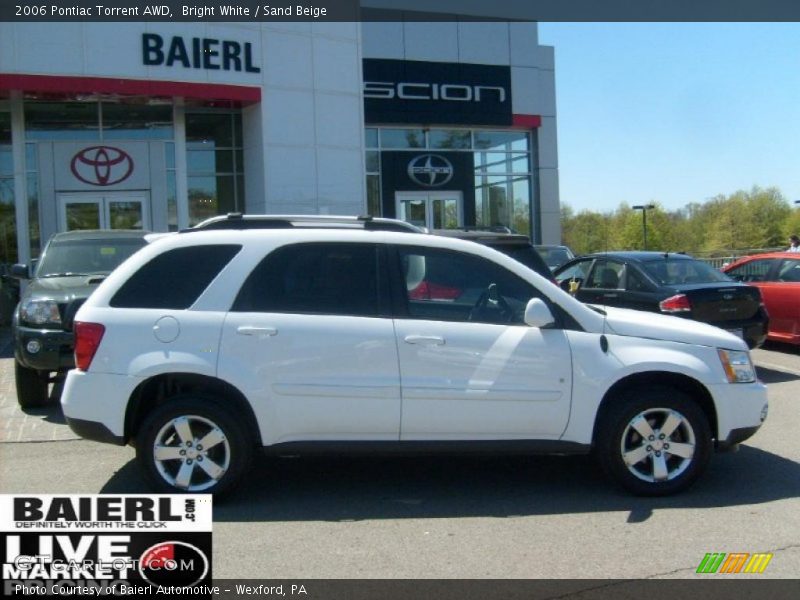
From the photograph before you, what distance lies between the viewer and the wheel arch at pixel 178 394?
558cm

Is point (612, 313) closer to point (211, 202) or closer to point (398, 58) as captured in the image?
point (211, 202)

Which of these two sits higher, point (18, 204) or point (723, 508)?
point (18, 204)

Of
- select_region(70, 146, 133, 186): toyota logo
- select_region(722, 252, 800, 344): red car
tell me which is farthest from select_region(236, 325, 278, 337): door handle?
select_region(70, 146, 133, 186): toyota logo

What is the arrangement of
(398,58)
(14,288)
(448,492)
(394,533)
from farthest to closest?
(398,58) < (14,288) < (448,492) < (394,533)

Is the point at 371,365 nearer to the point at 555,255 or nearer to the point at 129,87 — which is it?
the point at 555,255

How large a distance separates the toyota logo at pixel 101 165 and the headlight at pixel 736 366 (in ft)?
54.2

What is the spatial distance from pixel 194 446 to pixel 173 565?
57.5 inches

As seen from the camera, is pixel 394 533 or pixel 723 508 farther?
pixel 723 508

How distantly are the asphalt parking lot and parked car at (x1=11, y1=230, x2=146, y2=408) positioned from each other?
1.05 metres

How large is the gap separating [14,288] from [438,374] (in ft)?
28.6

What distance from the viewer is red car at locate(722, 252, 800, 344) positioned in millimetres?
12359

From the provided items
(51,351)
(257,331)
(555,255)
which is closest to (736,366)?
(257,331)

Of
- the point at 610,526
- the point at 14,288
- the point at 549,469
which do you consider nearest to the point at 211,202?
the point at 14,288

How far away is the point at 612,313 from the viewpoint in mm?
6246
